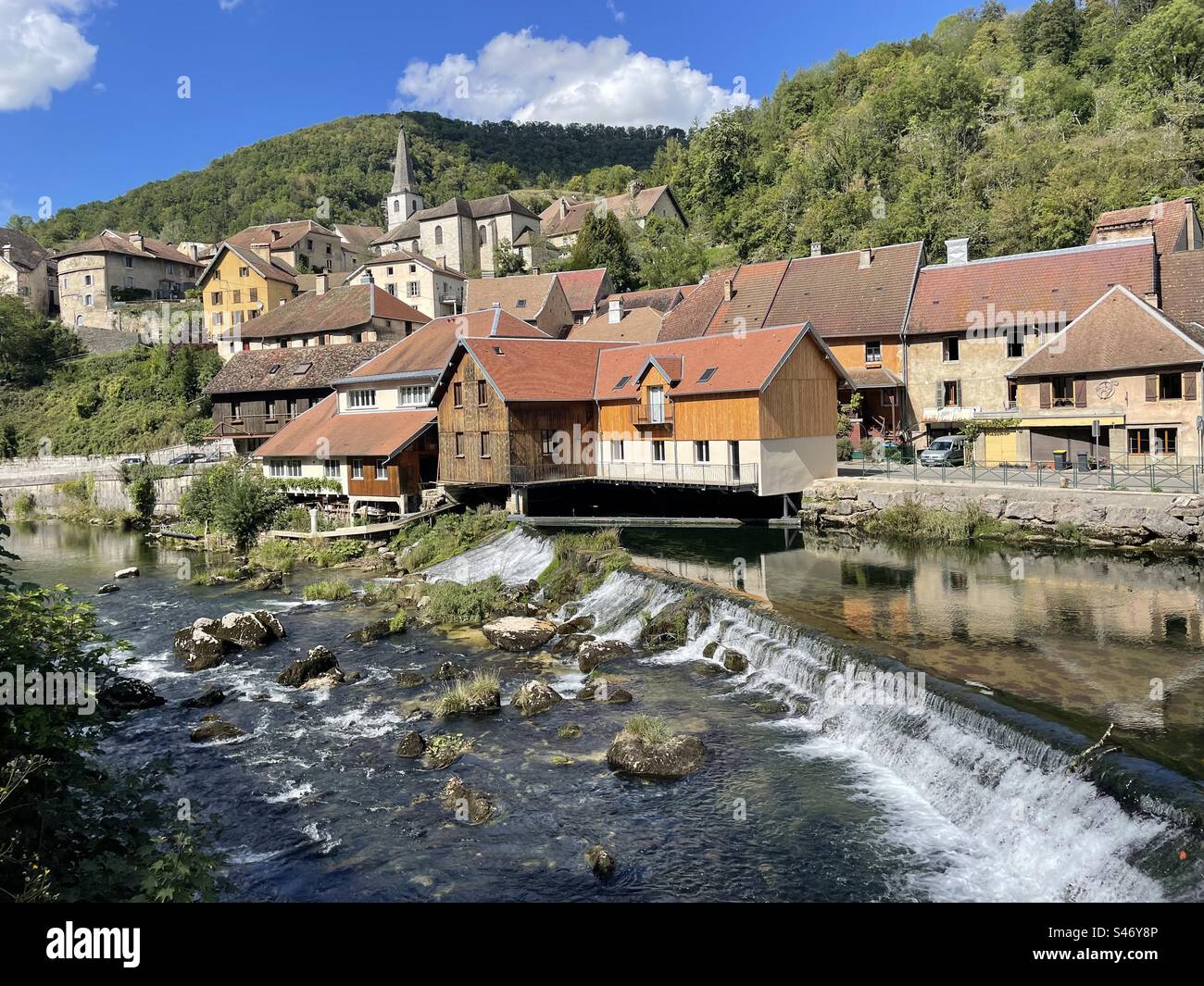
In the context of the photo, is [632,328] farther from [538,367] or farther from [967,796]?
[967,796]

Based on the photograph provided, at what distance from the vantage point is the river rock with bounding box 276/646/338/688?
20.9 m

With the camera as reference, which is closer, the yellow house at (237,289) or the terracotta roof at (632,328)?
the terracotta roof at (632,328)

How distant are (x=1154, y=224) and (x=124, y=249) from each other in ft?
298

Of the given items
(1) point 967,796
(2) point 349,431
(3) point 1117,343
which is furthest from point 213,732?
(3) point 1117,343

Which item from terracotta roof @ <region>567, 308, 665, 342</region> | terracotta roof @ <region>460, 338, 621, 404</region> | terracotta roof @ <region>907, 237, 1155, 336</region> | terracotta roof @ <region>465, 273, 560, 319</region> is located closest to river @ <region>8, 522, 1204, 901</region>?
terracotta roof @ <region>460, 338, 621, 404</region>

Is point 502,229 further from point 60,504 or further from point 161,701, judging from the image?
point 161,701

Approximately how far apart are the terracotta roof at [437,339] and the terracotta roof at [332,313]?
50.1 ft

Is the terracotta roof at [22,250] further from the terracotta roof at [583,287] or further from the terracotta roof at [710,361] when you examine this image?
the terracotta roof at [710,361]

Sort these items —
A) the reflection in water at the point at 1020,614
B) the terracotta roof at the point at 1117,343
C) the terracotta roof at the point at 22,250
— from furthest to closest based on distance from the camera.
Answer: the terracotta roof at the point at 22,250 < the terracotta roof at the point at 1117,343 < the reflection in water at the point at 1020,614

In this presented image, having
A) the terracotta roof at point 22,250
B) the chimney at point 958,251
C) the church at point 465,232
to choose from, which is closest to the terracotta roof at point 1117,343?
the chimney at point 958,251

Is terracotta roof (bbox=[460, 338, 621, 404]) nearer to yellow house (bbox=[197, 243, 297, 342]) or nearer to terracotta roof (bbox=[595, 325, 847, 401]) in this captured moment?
terracotta roof (bbox=[595, 325, 847, 401])

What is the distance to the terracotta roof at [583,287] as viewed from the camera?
230 ft

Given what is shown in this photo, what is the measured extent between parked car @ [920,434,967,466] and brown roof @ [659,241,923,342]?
894 cm

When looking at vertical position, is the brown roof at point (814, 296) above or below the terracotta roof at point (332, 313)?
below
